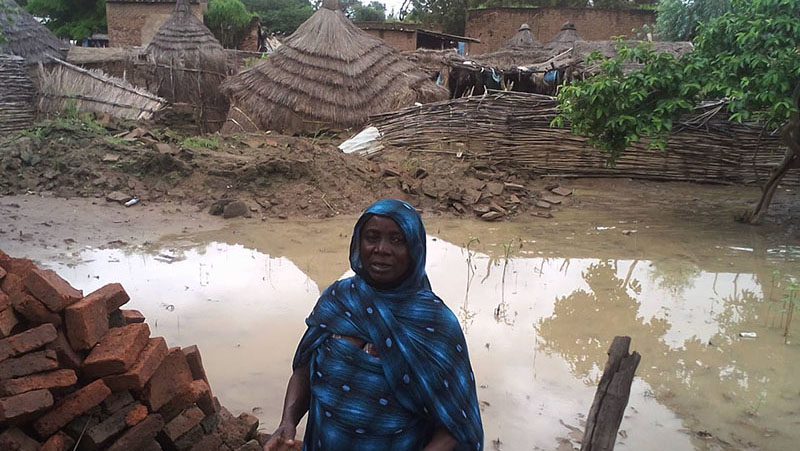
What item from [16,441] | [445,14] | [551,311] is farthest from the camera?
[445,14]

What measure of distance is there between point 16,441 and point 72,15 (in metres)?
27.6

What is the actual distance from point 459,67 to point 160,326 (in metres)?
12.0

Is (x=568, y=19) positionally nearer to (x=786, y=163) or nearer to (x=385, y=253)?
(x=786, y=163)

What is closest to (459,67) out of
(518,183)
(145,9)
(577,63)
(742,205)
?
(577,63)

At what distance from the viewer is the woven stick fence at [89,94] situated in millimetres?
12328

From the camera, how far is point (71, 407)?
244 cm

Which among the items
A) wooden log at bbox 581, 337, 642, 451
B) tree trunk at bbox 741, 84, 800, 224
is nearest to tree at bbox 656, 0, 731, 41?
tree trunk at bbox 741, 84, 800, 224

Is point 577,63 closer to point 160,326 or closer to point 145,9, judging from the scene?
point 160,326

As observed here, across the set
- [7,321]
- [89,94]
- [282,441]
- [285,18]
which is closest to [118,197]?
[89,94]

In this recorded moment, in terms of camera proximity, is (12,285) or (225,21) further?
(225,21)

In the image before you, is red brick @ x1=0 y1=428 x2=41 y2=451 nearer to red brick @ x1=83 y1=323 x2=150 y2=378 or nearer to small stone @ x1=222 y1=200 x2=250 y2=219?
red brick @ x1=83 y1=323 x2=150 y2=378

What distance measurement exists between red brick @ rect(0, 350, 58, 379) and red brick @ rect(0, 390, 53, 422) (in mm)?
106

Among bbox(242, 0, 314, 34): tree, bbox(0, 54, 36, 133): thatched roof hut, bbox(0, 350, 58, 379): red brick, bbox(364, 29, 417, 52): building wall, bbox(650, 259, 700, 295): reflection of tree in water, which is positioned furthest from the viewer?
bbox(242, 0, 314, 34): tree

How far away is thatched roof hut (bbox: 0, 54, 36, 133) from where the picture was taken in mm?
11755
